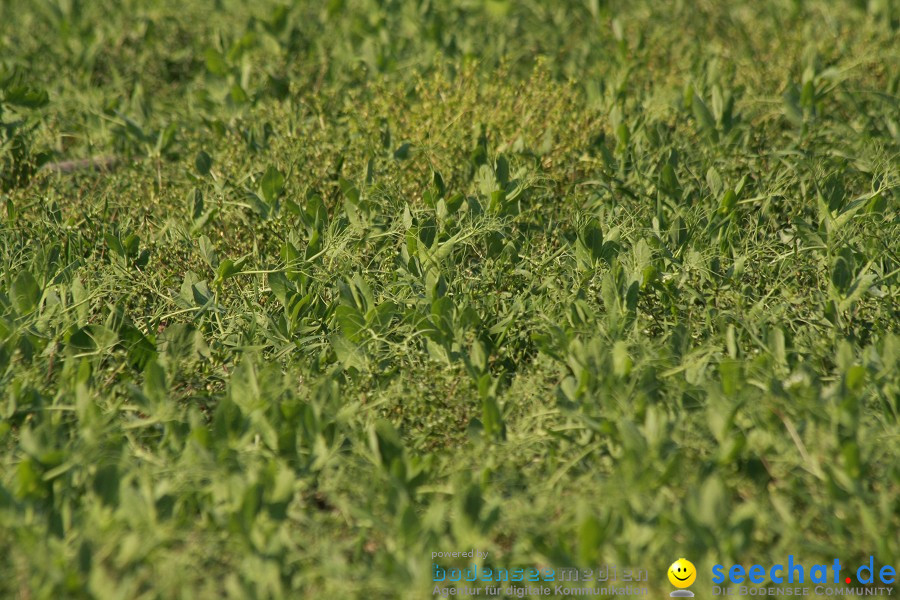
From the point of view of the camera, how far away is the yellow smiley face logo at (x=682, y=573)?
6.47 ft

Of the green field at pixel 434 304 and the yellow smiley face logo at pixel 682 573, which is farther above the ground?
the green field at pixel 434 304

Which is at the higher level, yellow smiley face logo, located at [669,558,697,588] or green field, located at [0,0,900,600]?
green field, located at [0,0,900,600]

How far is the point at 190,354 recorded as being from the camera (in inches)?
106

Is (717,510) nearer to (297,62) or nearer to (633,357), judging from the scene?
(633,357)

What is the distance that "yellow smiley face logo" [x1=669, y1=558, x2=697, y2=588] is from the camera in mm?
1973

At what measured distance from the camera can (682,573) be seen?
6.49ft

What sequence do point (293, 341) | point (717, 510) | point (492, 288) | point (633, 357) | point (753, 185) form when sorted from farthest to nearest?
point (753, 185) < point (492, 288) < point (293, 341) < point (633, 357) < point (717, 510)

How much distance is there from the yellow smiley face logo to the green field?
0.03 meters

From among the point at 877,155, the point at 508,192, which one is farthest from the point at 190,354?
the point at 877,155

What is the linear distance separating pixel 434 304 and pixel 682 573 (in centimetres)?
103

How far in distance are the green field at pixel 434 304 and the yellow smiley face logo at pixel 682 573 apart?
0.03 meters

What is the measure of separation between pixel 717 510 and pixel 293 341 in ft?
4.41

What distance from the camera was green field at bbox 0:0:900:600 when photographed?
2027 millimetres

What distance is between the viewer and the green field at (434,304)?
79.8 inches
